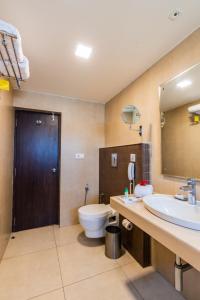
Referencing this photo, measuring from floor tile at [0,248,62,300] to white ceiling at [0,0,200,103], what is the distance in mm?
2275

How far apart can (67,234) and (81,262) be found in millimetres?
706

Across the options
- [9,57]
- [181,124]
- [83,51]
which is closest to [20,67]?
[9,57]

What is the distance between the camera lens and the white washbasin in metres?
0.90

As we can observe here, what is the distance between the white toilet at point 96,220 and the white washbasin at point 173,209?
0.96 metres

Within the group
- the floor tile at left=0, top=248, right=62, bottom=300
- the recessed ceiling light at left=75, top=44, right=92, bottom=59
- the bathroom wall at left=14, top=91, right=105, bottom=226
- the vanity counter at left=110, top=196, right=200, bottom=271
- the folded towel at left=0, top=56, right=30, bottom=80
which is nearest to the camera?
the vanity counter at left=110, top=196, right=200, bottom=271

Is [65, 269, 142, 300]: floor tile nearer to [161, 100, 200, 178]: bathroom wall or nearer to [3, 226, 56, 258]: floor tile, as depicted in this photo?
[3, 226, 56, 258]: floor tile

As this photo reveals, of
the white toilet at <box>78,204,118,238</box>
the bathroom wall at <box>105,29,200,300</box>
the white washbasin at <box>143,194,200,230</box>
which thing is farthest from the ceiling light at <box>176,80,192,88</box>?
the white toilet at <box>78,204,118,238</box>

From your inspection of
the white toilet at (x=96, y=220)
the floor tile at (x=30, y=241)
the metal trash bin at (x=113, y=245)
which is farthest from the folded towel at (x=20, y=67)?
the floor tile at (x=30, y=241)

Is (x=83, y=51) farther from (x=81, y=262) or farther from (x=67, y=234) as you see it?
(x=67, y=234)

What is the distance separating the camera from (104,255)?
1.90 meters

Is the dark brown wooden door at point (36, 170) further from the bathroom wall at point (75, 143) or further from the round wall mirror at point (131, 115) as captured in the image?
the round wall mirror at point (131, 115)

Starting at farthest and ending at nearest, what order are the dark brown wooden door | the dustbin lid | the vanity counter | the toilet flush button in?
the toilet flush button → the dark brown wooden door → the dustbin lid → the vanity counter

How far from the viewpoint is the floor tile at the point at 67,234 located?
2219 millimetres

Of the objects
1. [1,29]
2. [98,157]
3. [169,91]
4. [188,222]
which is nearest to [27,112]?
[98,157]
